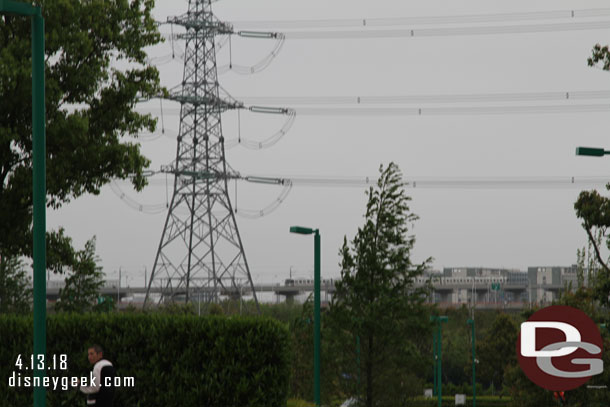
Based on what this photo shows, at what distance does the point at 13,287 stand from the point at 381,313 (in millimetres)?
22094

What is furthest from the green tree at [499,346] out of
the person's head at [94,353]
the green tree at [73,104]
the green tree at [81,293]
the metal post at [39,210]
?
the metal post at [39,210]

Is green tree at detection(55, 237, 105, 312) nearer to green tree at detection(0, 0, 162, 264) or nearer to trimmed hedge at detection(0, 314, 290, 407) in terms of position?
green tree at detection(0, 0, 162, 264)

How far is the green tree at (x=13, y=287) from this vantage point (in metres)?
40.5

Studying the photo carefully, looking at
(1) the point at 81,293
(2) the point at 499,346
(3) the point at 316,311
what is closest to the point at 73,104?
(3) the point at 316,311

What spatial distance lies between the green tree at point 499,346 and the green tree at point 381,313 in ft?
140

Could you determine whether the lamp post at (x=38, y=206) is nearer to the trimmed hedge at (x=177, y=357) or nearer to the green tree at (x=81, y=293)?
the trimmed hedge at (x=177, y=357)

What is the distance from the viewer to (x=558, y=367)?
38.0ft

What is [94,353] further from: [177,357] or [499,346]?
[499,346]

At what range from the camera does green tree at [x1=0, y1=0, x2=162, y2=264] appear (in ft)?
78.2

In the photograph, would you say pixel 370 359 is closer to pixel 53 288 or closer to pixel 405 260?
pixel 405 260

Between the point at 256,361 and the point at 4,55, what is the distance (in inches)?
411

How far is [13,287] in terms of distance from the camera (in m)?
41.6

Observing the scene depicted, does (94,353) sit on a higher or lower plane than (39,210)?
lower

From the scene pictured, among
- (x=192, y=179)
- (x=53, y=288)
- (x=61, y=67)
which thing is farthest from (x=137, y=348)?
(x=53, y=288)
